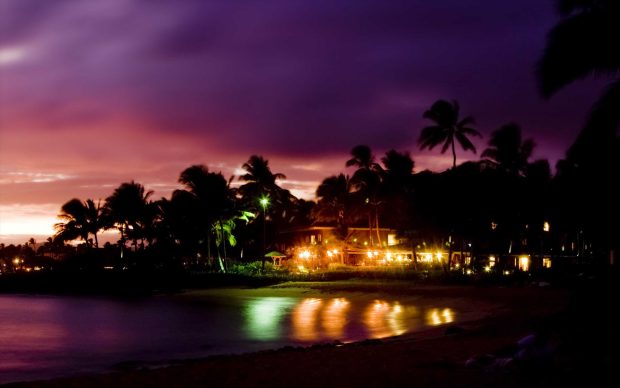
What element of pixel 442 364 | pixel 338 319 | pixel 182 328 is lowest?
pixel 182 328

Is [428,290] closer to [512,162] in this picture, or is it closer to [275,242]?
[512,162]

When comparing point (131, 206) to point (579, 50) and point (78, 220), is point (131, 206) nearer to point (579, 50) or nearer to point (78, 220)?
point (78, 220)

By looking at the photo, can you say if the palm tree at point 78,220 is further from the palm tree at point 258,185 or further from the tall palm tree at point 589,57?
the tall palm tree at point 589,57

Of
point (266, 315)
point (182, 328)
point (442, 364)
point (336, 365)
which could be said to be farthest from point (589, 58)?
point (266, 315)

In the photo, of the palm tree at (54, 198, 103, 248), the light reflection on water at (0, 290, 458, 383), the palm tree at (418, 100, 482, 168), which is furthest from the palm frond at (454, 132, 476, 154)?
the palm tree at (54, 198, 103, 248)

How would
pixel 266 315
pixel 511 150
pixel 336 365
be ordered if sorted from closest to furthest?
pixel 336 365 → pixel 266 315 → pixel 511 150

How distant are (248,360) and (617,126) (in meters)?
8.25

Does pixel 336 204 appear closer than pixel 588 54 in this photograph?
No

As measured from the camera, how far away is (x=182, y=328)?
27.2 m

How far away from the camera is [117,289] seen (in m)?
62.3

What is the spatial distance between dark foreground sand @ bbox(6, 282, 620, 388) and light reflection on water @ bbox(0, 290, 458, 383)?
5.30 m

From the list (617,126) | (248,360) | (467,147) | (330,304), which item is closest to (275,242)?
(467,147)

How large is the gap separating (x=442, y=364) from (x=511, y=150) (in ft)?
124

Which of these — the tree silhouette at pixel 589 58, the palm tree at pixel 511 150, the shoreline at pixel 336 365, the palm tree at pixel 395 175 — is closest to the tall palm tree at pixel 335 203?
the palm tree at pixel 395 175
